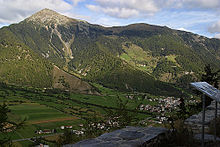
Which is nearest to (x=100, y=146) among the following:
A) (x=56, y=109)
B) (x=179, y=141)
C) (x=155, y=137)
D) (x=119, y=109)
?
(x=155, y=137)

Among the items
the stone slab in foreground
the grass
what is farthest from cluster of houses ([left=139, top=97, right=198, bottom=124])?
the grass

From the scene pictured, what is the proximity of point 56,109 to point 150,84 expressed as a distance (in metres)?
111

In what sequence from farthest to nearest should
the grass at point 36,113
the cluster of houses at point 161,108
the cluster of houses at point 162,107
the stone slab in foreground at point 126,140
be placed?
1. the grass at point 36,113
2. the cluster of houses at point 162,107
3. the cluster of houses at point 161,108
4. the stone slab in foreground at point 126,140

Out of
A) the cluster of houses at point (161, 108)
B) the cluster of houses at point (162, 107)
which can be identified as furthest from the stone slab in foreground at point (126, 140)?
the cluster of houses at point (162, 107)

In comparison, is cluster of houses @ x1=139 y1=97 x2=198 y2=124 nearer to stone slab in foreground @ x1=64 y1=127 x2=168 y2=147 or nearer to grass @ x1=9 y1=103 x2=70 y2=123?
stone slab in foreground @ x1=64 y1=127 x2=168 y2=147

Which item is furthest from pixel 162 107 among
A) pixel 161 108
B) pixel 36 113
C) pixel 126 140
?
pixel 36 113

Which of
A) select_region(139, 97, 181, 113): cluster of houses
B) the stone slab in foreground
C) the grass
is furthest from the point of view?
the grass

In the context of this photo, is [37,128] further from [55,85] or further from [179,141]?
[55,85]

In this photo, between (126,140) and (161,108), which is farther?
(161,108)

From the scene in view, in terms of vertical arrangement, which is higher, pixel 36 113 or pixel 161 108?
pixel 161 108

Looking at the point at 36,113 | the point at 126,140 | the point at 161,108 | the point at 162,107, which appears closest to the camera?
the point at 126,140

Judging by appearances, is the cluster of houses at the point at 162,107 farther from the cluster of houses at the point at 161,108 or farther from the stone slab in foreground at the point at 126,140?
the stone slab in foreground at the point at 126,140

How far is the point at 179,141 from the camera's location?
547cm

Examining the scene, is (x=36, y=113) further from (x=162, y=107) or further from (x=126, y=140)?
(x=126, y=140)
